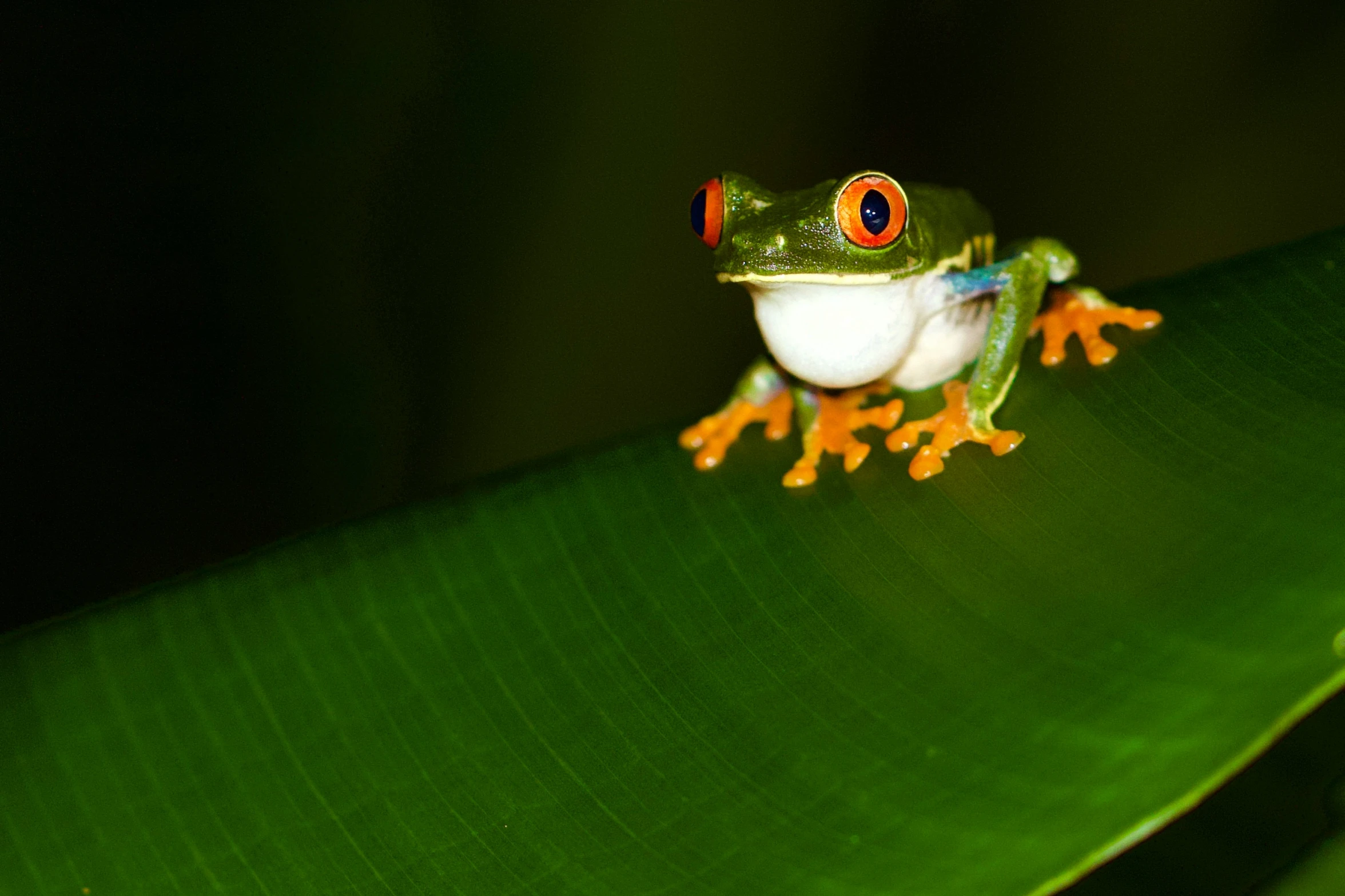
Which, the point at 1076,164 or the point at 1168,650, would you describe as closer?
the point at 1168,650

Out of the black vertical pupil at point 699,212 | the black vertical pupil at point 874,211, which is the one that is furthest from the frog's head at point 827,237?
the black vertical pupil at point 699,212

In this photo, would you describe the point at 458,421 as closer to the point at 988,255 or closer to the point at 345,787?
the point at 988,255

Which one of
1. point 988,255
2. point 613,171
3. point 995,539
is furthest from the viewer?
point 613,171

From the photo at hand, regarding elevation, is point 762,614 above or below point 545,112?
below

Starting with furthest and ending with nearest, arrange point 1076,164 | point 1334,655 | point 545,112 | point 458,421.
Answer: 1. point 1076,164
2. point 458,421
3. point 545,112
4. point 1334,655

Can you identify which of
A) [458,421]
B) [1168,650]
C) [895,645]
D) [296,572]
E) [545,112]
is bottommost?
[458,421]

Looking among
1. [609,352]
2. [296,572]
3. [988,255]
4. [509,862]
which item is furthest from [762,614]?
[609,352]

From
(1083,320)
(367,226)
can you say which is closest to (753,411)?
(1083,320)
